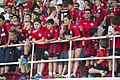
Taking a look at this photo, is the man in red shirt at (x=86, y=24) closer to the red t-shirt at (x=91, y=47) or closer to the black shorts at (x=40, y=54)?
the red t-shirt at (x=91, y=47)

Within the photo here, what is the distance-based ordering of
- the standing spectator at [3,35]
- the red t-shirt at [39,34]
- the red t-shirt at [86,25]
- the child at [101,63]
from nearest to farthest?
the child at [101,63] < the red t-shirt at [86,25] < the red t-shirt at [39,34] < the standing spectator at [3,35]

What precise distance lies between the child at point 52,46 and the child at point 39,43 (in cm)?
16

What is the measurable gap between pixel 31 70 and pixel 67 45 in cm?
132

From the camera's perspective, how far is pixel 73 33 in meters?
11.6

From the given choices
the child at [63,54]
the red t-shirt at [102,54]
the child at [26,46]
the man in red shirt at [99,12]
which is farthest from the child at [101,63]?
the child at [26,46]

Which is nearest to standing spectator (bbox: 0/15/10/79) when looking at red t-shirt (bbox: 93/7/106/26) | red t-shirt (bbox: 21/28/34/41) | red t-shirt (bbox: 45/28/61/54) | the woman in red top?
red t-shirt (bbox: 21/28/34/41)

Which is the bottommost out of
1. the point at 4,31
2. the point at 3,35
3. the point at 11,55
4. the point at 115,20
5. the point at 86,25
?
the point at 11,55

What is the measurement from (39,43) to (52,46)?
0.39m

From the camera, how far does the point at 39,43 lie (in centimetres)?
1193

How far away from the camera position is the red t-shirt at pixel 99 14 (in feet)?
39.9

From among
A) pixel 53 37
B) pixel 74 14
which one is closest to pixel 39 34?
pixel 53 37

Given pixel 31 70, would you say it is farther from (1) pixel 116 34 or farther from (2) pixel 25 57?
(1) pixel 116 34

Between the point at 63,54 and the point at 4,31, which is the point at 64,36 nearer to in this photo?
the point at 63,54

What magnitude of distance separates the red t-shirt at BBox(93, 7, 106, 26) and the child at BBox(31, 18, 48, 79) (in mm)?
1590
